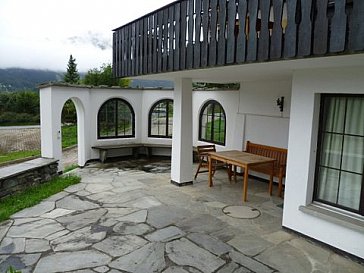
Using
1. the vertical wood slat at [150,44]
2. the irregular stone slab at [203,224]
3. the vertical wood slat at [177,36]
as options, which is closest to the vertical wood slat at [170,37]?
the vertical wood slat at [177,36]

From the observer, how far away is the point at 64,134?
2145 cm

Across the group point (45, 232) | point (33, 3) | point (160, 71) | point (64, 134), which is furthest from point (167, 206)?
point (33, 3)

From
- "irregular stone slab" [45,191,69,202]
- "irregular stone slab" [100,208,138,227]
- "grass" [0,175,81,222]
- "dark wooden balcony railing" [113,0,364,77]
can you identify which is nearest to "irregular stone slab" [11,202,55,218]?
"grass" [0,175,81,222]

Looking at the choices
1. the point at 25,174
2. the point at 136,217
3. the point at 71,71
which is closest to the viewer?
the point at 136,217

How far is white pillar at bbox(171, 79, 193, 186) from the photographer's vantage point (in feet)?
22.6

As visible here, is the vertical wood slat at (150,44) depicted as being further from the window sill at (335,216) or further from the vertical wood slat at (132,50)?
the window sill at (335,216)

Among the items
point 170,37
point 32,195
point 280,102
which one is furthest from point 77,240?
point 280,102

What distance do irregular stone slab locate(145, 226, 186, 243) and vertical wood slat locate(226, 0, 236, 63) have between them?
104 inches

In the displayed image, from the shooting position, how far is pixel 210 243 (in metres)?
4.23

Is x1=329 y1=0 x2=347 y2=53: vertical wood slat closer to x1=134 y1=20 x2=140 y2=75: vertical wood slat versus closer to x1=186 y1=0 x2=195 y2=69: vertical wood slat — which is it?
x1=186 y1=0 x2=195 y2=69: vertical wood slat

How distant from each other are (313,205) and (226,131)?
15.8ft

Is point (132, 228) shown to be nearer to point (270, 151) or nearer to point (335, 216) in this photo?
point (335, 216)

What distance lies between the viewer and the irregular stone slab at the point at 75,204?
5.61 meters

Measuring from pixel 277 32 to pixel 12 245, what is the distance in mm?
4425
